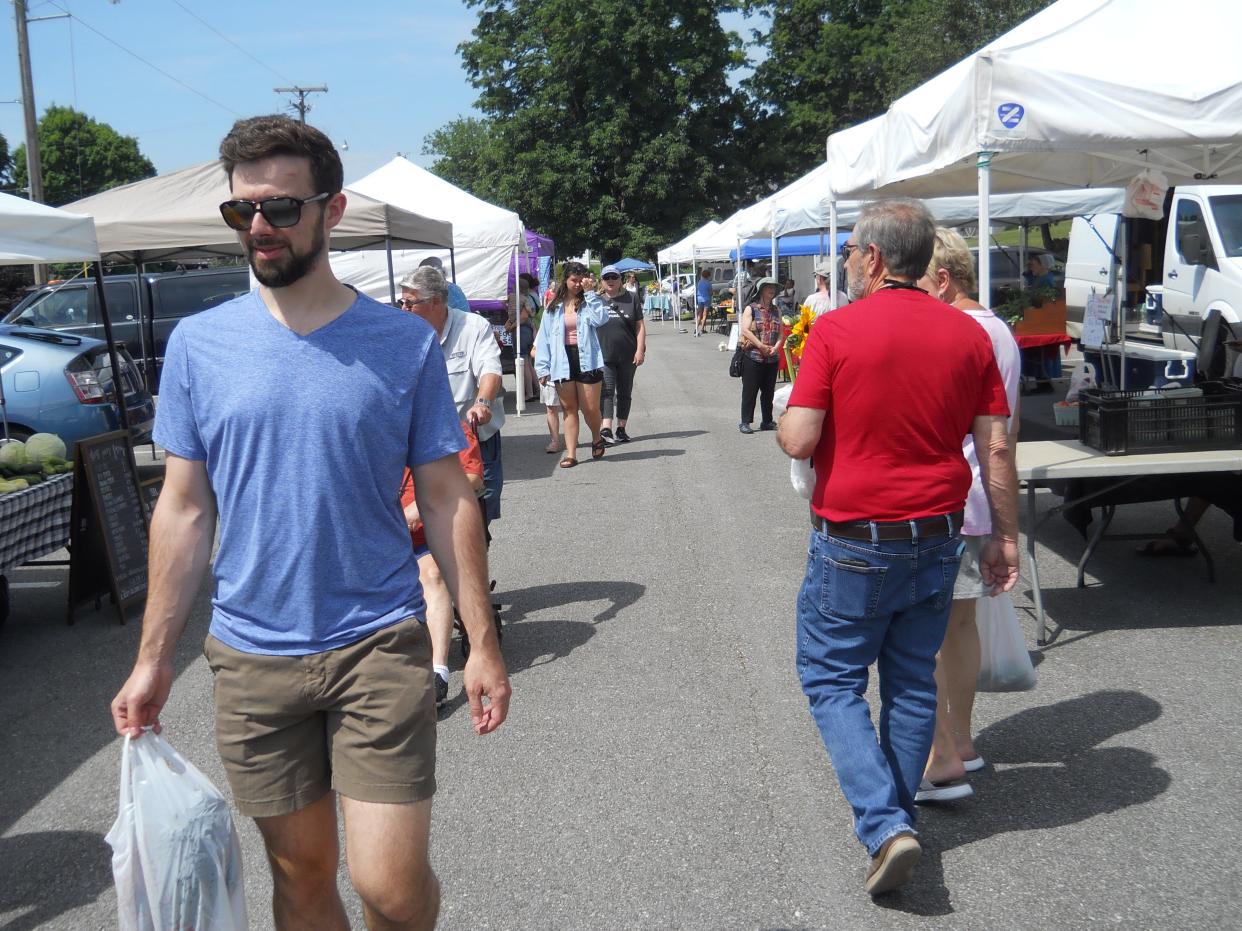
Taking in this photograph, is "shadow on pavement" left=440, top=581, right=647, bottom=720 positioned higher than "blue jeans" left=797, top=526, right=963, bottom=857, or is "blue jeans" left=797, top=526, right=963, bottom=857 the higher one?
"blue jeans" left=797, top=526, right=963, bottom=857

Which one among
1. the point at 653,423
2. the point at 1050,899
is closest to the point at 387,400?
the point at 1050,899

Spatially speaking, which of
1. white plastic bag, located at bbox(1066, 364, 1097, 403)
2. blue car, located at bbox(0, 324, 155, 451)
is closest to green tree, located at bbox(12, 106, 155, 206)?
blue car, located at bbox(0, 324, 155, 451)

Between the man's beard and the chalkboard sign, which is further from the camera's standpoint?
the chalkboard sign

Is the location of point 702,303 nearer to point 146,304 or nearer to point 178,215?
point 146,304

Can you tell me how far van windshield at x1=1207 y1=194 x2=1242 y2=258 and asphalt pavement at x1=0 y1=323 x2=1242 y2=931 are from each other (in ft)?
24.7

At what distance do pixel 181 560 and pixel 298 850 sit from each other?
65cm

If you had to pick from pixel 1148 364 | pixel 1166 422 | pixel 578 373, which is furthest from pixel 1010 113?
pixel 1148 364

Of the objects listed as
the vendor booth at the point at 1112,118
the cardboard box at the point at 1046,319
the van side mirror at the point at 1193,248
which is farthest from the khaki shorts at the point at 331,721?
the cardboard box at the point at 1046,319

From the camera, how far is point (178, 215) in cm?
956

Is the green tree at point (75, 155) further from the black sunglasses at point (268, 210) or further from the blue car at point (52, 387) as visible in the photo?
the black sunglasses at point (268, 210)

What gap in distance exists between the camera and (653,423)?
1541 cm

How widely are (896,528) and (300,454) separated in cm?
176

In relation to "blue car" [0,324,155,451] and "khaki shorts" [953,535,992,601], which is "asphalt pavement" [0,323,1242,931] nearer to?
"khaki shorts" [953,535,992,601]

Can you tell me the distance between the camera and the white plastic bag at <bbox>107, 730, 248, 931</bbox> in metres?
2.47
